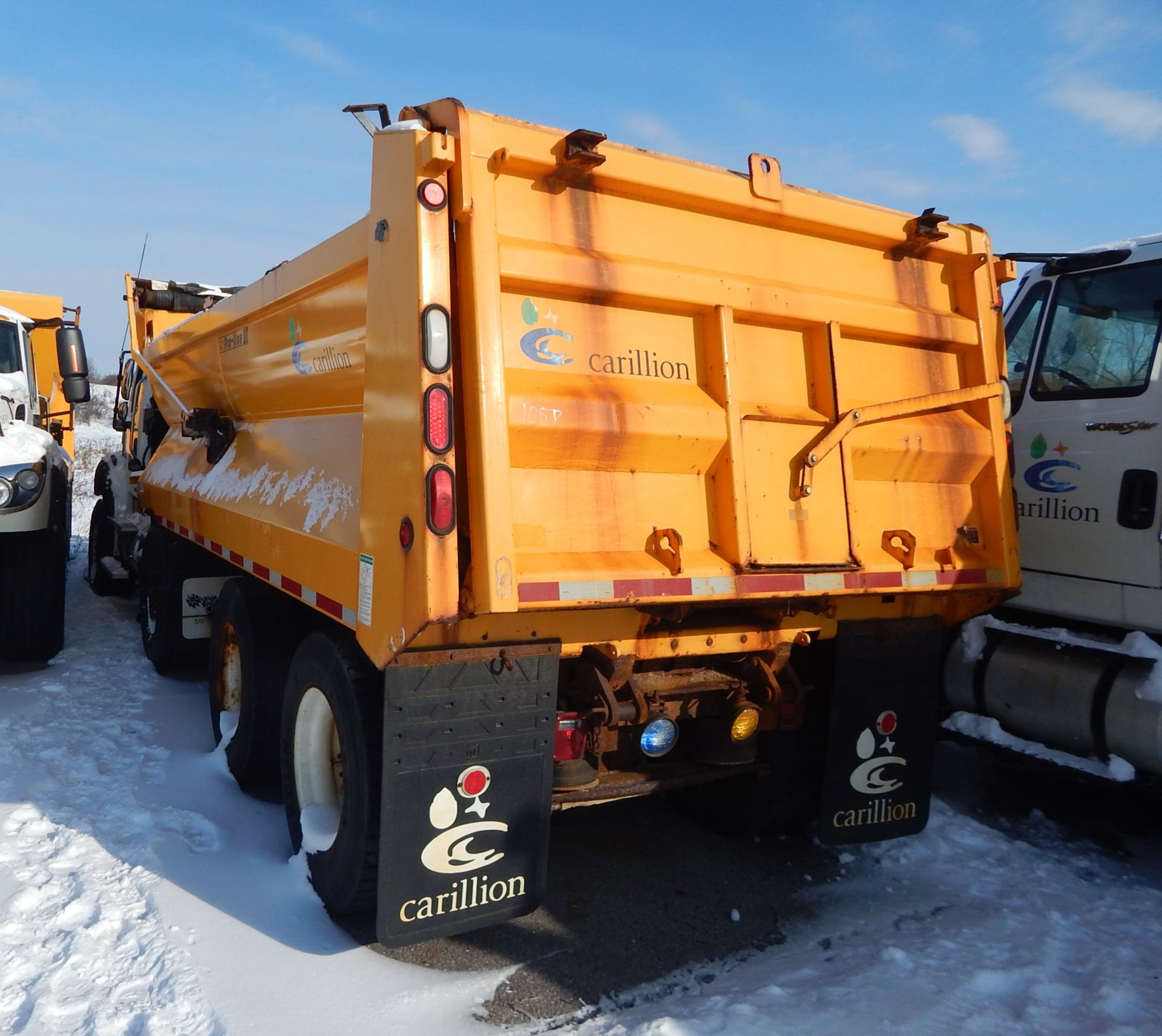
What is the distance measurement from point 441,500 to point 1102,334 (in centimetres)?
348

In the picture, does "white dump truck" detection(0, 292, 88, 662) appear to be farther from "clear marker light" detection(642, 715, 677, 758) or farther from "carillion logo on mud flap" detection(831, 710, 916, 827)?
"carillion logo on mud flap" detection(831, 710, 916, 827)

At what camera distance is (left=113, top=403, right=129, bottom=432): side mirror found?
30.5 feet

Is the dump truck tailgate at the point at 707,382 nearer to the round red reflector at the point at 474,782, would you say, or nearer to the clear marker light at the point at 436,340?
the clear marker light at the point at 436,340

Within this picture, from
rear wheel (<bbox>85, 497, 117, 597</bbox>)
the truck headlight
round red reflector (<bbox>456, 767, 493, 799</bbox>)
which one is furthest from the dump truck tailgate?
rear wheel (<bbox>85, 497, 117, 597</bbox>)

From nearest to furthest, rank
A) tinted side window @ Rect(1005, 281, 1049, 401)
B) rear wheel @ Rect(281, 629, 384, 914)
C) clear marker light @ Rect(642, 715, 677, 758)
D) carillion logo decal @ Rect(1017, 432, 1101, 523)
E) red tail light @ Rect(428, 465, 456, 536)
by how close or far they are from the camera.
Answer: red tail light @ Rect(428, 465, 456, 536)
rear wheel @ Rect(281, 629, 384, 914)
clear marker light @ Rect(642, 715, 677, 758)
carillion logo decal @ Rect(1017, 432, 1101, 523)
tinted side window @ Rect(1005, 281, 1049, 401)

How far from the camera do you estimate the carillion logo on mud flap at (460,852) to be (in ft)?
9.23

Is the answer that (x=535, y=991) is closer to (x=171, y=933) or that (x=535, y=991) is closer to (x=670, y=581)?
(x=171, y=933)

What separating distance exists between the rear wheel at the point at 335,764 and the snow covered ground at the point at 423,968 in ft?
0.59

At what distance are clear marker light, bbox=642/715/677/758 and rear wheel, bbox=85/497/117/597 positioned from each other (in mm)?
7132

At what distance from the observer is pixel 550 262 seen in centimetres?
283

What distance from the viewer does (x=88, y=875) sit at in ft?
11.0

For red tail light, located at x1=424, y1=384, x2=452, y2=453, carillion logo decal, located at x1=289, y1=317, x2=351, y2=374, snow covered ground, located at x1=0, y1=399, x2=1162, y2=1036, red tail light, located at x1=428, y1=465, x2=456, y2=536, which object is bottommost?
snow covered ground, located at x1=0, y1=399, x2=1162, y2=1036

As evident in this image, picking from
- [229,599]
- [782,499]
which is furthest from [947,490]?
[229,599]

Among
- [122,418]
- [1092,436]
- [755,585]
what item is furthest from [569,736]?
[122,418]
